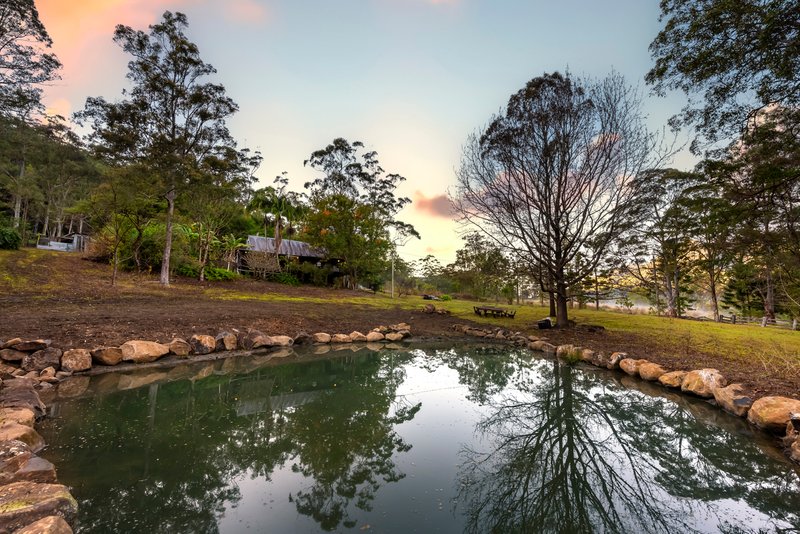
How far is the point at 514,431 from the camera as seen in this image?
19.2 ft

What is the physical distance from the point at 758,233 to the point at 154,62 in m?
32.1

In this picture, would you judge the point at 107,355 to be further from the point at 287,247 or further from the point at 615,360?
the point at 287,247

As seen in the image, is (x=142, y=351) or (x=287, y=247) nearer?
(x=142, y=351)

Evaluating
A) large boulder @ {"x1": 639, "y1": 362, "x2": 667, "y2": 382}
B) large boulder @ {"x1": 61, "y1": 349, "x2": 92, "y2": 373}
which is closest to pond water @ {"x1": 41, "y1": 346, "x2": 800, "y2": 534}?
large boulder @ {"x1": 639, "y1": 362, "x2": 667, "y2": 382}

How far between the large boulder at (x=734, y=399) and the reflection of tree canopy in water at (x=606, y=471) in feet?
1.43

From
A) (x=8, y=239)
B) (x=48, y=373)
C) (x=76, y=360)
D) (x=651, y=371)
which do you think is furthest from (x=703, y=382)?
(x=8, y=239)

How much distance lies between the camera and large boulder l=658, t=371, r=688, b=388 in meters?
8.00

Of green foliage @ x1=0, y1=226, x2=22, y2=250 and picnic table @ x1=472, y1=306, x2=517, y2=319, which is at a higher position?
green foliage @ x1=0, y1=226, x2=22, y2=250

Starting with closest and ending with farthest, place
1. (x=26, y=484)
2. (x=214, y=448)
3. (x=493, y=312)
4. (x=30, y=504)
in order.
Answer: (x=30, y=504) → (x=26, y=484) → (x=214, y=448) → (x=493, y=312)

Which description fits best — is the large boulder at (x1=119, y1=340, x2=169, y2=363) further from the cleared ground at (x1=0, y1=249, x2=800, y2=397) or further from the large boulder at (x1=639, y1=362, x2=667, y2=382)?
the large boulder at (x1=639, y1=362, x2=667, y2=382)

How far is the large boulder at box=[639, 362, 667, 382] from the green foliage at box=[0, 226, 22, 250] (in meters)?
38.6

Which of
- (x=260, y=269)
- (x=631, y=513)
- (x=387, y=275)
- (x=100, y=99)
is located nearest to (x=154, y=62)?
(x=100, y=99)

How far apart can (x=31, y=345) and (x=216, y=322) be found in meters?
4.57

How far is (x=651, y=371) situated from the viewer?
8.72 meters
